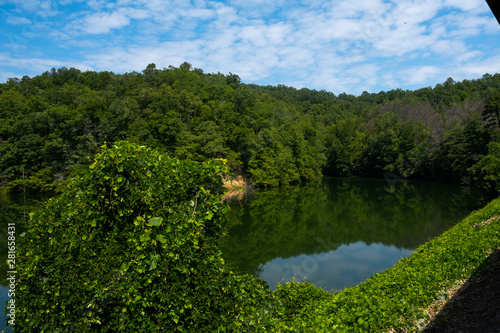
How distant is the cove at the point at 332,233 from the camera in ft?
44.5

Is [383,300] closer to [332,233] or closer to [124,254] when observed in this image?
[124,254]

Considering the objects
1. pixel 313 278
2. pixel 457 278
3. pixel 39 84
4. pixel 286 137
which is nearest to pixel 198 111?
pixel 286 137

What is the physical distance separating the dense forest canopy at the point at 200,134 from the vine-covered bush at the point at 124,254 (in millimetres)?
21366

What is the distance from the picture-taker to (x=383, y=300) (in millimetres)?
5668

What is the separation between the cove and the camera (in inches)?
534

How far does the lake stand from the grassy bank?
1720mm

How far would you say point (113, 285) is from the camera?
3232 mm

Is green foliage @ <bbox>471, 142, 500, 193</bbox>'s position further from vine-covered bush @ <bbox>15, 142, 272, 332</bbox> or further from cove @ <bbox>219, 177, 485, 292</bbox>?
vine-covered bush @ <bbox>15, 142, 272, 332</bbox>

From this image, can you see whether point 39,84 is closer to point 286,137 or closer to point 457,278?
point 286,137

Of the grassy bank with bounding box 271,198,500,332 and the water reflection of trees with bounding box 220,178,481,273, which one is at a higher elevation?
the grassy bank with bounding box 271,198,500,332

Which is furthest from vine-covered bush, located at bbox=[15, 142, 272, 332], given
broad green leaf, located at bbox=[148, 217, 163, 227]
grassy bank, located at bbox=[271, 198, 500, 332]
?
grassy bank, located at bbox=[271, 198, 500, 332]

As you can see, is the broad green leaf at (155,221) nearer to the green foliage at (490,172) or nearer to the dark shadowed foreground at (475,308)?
the dark shadowed foreground at (475,308)

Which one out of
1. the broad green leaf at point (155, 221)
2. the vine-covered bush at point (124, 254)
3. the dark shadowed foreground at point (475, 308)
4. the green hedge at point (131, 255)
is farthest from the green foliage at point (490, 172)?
the broad green leaf at point (155, 221)

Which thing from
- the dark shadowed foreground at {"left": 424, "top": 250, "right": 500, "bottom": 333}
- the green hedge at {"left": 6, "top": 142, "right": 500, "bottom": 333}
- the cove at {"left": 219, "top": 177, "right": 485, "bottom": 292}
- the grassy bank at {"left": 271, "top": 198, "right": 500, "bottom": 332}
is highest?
the green hedge at {"left": 6, "top": 142, "right": 500, "bottom": 333}
